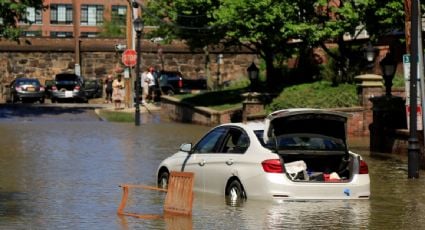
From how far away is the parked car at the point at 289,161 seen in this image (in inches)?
570

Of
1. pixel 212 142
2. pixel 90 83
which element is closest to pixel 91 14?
pixel 90 83

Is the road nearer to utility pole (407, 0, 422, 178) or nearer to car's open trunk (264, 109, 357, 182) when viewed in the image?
utility pole (407, 0, 422, 178)

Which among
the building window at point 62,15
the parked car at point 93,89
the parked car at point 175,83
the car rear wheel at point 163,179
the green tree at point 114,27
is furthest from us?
the building window at point 62,15

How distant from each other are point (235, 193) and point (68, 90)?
42457 mm

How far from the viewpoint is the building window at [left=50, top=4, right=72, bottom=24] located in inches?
4168

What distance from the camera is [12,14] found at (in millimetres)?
42094

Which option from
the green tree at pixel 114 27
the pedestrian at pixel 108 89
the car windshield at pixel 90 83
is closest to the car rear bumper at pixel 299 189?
the pedestrian at pixel 108 89

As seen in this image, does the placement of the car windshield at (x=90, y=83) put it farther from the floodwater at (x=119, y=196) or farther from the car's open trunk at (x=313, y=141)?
the car's open trunk at (x=313, y=141)

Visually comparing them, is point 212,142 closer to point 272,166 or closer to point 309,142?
point 309,142

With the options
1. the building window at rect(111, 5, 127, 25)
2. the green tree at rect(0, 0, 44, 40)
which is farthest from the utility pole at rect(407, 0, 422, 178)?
the building window at rect(111, 5, 127, 25)

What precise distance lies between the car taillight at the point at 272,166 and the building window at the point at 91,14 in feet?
307

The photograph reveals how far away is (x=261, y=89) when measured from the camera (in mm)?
41969

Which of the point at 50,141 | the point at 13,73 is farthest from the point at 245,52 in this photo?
the point at 50,141

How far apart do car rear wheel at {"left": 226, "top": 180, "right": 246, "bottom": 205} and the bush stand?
17.4 metres
